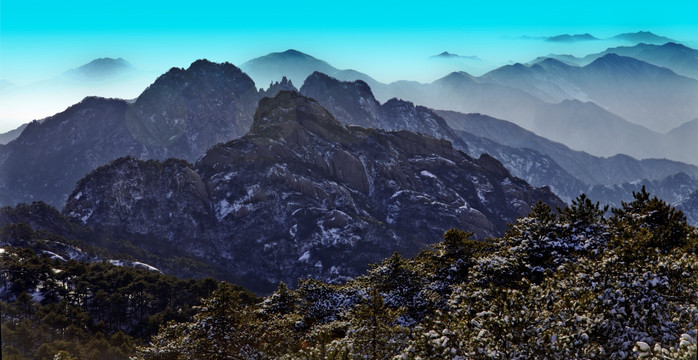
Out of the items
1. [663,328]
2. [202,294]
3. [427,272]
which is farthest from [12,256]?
[663,328]

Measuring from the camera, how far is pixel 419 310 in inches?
2036

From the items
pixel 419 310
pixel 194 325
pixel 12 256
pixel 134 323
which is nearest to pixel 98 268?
pixel 12 256

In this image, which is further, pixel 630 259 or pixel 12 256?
pixel 12 256

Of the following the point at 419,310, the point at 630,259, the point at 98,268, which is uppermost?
the point at 630,259

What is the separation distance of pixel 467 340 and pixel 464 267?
28.4 metres

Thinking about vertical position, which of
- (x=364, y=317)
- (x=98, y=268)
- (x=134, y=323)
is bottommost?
(x=134, y=323)

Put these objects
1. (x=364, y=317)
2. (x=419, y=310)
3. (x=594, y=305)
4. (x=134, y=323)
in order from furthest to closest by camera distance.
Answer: (x=134, y=323) → (x=419, y=310) → (x=364, y=317) → (x=594, y=305)

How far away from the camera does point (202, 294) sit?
129000mm

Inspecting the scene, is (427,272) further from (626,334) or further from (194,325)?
(626,334)

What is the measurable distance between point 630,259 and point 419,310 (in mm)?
23707

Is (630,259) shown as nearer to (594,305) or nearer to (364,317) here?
(594,305)

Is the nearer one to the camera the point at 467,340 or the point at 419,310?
the point at 467,340

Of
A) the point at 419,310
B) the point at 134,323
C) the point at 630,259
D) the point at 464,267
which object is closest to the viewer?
the point at 630,259

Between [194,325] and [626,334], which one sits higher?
[626,334]
